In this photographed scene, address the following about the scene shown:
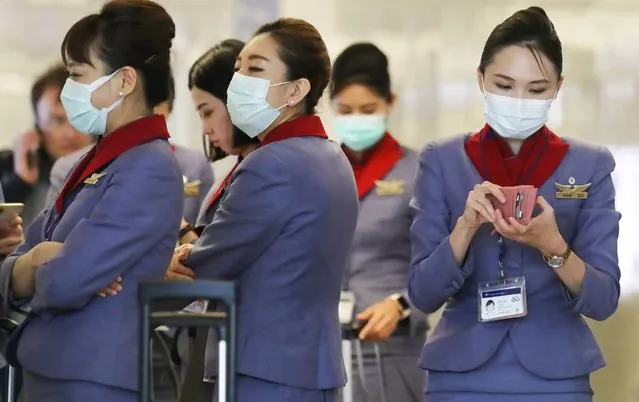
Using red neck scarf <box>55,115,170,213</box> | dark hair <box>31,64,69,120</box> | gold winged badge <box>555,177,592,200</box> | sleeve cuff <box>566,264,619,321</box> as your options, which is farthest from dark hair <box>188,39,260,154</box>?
dark hair <box>31,64,69,120</box>

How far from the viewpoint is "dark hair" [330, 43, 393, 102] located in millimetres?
4379

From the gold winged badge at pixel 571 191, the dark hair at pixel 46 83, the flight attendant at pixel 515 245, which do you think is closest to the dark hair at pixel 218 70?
the flight attendant at pixel 515 245

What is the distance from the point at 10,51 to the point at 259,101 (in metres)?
3.01

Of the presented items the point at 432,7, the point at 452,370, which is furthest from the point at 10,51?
the point at 452,370

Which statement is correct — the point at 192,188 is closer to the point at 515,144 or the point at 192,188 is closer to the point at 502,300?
the point at 515,144

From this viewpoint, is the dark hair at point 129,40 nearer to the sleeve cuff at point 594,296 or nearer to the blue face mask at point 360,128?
the sleeve cuff at point 594,296

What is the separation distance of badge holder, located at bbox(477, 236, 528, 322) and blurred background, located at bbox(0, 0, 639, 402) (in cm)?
217

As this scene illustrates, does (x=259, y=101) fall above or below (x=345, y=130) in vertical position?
above

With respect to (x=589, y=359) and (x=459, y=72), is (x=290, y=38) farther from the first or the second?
(x=459, y=72)

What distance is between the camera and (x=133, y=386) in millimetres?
2742

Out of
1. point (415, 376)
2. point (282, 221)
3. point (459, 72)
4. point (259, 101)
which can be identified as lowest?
point (415, 376)

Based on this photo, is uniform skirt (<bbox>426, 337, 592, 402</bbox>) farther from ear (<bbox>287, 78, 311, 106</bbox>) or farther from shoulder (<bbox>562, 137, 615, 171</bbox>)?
ear (<bbox>287, 78, 311, 106</bbox>)

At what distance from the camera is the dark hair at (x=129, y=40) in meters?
2.92

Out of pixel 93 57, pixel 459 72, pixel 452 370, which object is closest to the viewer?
pixel 452 370
